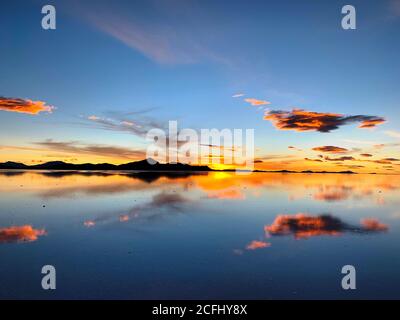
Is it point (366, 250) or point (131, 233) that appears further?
point (131, 233)

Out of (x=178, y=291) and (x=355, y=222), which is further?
(x=355, y=222)

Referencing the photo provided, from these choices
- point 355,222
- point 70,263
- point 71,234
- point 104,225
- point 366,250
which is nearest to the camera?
point 70,263

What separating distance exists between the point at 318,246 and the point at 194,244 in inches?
204

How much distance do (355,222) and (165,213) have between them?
1165cm

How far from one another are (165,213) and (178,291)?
12.0m

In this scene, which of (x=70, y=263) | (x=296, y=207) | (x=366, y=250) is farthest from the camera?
(x=296, y=207)

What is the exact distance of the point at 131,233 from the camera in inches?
579

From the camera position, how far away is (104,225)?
16328 mm
